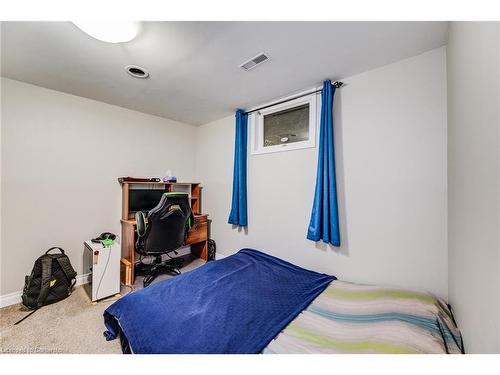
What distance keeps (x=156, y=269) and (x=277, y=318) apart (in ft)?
6.48

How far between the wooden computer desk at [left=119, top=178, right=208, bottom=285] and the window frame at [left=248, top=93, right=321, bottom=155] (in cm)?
134

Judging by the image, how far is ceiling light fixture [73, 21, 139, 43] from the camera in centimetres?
124

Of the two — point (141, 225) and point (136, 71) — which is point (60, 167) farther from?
point (136, 71)

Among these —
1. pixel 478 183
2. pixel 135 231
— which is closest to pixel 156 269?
pixel 135 231

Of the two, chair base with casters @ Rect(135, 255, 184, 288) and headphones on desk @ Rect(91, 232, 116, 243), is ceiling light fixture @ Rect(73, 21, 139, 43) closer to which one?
headphones on desk @ Rect(91, 232, 116, 243)

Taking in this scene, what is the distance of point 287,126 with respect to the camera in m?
2.47

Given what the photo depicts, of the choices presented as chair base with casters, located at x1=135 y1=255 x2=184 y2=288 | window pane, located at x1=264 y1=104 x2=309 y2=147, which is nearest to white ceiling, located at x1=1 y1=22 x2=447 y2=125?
window pane, located at x1=264 y1=104 x2=309 y2=147

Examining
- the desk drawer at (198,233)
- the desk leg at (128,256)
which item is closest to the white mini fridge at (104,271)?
the desk leg at (128,256)

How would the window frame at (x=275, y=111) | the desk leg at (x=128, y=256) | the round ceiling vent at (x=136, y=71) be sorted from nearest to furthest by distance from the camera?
the round ceiling vent at (x=136, y=71)
the window frame at (x=275, y=111)
the desk leg at (x=128, y=256)

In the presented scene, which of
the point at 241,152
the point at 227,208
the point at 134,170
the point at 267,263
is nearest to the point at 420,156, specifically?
the point at 267,263

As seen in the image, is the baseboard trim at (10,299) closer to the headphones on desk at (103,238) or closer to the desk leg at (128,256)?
the headphones on desk at (103,238)

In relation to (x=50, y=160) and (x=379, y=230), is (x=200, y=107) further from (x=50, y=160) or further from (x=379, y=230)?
(x=379, y=230)

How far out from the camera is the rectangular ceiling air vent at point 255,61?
5.41 feet

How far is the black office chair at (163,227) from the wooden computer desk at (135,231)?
18cm
